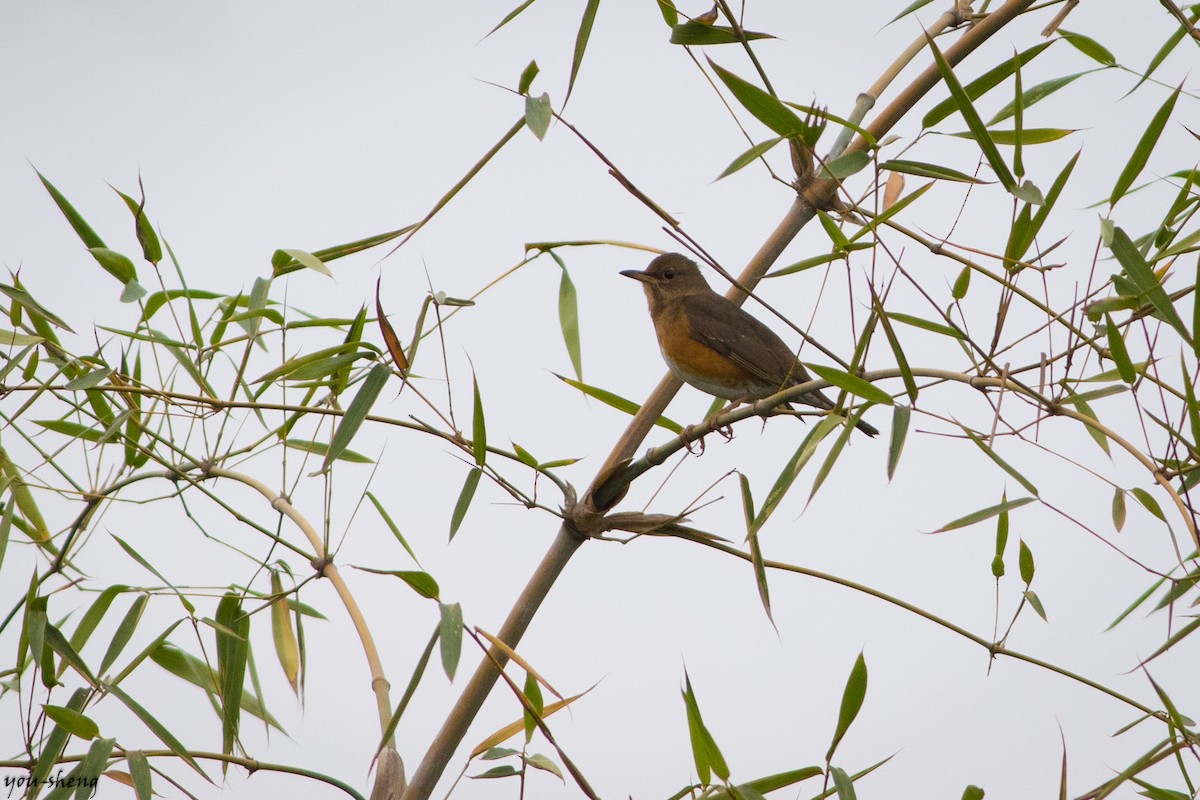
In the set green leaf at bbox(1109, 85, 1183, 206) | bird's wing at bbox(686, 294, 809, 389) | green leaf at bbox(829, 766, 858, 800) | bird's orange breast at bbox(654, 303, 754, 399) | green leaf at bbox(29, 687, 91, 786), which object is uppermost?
bird's wing at bbox(686, 294, 809, 389)

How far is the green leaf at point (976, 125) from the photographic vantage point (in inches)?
61.6

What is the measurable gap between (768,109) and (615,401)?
0.85 m

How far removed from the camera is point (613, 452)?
2195 millimetres

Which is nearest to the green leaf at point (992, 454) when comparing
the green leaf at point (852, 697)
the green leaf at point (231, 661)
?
the green leaf at point (852, 697)

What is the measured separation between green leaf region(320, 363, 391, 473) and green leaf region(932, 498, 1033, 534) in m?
1.08

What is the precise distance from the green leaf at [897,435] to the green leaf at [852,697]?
361 mm

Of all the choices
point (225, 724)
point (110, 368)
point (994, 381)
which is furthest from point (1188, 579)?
point (110, 368)

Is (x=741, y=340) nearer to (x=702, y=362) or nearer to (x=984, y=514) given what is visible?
(x=702, y=362)

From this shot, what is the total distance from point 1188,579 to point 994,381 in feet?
2.09

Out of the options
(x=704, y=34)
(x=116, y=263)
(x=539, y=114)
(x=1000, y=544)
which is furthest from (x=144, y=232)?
(x=1000, y=544)

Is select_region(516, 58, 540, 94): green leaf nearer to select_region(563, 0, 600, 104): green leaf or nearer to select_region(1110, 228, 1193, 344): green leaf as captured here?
select_region(563, 0, 600, 104): green leaf

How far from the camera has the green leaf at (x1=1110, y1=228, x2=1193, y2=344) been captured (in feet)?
5.37

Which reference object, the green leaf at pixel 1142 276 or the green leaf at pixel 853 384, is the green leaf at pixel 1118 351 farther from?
the green leaf at pixel 853 384

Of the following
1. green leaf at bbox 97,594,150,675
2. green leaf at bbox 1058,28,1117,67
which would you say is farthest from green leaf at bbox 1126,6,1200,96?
green leaf at bbox 97,594,150,675
